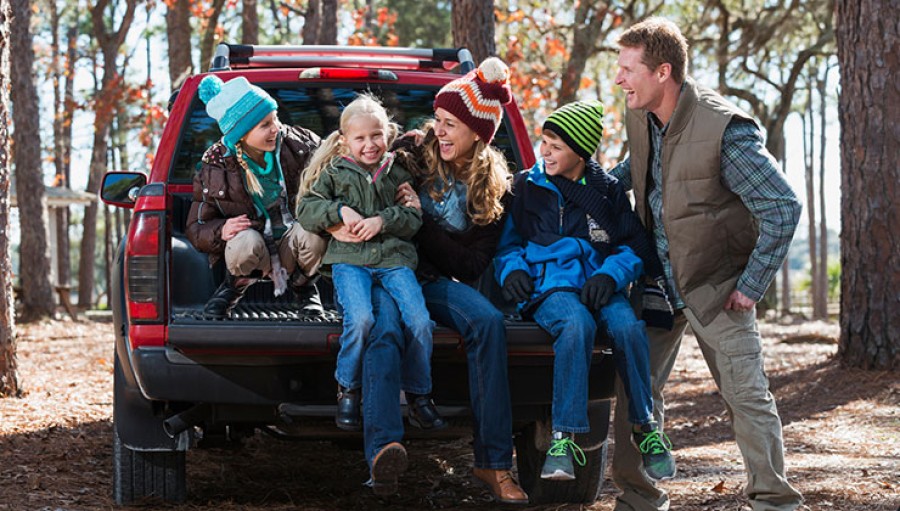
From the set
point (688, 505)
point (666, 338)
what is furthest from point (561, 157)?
point (688, 505)

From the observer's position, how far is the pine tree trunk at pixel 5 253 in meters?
8.25

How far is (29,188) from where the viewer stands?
18.4 m

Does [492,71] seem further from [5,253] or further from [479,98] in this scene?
[5,253]

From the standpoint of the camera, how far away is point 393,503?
564 cm

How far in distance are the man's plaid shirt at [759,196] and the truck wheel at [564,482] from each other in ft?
4.17

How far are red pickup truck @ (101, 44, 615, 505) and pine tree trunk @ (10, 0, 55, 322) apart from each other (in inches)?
531

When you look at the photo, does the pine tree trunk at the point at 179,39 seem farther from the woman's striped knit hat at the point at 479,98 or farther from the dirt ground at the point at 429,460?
the woman's striped knit hat at the point at 479,98

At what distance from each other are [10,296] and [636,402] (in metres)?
5.97

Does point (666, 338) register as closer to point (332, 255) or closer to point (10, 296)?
point (332, 255)

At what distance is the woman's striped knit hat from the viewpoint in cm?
471

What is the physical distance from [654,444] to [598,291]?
0.65 metres

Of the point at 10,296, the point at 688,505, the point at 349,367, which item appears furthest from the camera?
the point at 10,296

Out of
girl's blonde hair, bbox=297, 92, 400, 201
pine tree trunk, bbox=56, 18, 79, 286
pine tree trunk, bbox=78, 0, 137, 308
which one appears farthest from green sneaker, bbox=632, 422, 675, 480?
pine tree trunk, bbox=56, 18, 79, 286

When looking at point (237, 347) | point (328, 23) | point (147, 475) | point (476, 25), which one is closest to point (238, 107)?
point (237, 347)
